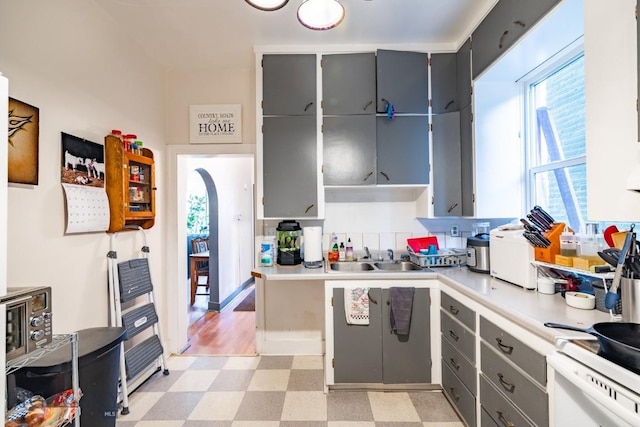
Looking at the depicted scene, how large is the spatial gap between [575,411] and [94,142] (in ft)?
9.05

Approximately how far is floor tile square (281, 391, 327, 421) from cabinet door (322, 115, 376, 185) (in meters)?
1.60

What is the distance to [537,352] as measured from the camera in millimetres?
1169

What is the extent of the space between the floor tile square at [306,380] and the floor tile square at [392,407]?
15.8 inches

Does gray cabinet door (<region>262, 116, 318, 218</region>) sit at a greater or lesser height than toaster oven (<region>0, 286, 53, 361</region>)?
greater

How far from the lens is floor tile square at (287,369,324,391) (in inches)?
87.7

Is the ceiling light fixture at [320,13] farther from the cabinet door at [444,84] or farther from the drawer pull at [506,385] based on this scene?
the drawer pull at [506,385]

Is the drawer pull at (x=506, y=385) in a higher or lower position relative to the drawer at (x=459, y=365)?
higher

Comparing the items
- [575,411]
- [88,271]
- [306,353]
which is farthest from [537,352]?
[88,271]

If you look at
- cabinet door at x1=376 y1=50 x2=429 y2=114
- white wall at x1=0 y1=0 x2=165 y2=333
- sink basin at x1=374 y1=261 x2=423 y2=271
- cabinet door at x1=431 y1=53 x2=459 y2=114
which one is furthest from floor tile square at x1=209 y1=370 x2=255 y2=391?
cabinet door at x1=431 y1=53 x2=459 y2=114

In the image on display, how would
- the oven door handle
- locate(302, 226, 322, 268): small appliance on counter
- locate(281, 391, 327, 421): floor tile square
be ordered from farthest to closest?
1. locate(302, 226, 322, 268): small appliance on counter
2. locate(281, 391, 327, 421): floor tile square
3. the oven door handle

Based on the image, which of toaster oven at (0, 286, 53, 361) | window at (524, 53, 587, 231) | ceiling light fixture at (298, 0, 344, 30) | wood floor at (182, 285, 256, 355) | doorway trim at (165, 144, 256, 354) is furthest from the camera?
wood floor at (182, 285, 256, 355)

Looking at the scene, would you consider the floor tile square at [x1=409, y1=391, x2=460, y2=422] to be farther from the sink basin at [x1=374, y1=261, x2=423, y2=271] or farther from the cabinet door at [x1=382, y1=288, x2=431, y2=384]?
the sink basin at [x1=374, y1=261, x2=423, y2=271]

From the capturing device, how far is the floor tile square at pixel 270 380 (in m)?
2.24

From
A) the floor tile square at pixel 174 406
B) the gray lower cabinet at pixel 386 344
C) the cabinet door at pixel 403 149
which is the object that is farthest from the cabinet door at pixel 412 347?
the floor tile square at pixel 174 406
